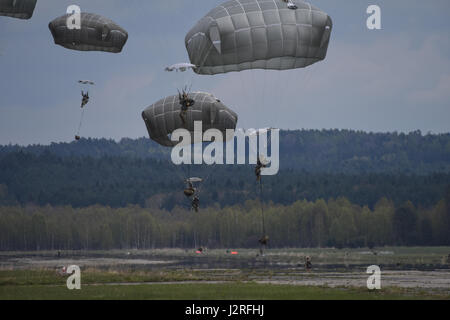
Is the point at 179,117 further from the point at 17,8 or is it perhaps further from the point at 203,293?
the point at 203,293

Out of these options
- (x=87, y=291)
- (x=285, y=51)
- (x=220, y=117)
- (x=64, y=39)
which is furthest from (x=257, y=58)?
(x=64, y=39)

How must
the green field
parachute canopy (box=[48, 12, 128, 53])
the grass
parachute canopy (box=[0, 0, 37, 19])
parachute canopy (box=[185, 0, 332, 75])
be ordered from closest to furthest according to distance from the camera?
the grass → the green field → parachute canopy (box=[185, 0, 332, 75]) → parachute canopy (box=[0, 0, 37, 19]) → parachute canopy (box=[48, 12, 128, 53])

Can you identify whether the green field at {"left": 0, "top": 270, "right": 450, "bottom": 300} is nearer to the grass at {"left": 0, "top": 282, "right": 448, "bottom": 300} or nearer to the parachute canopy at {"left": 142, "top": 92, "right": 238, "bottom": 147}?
the grass at {"left": 0, "top": 282, "right": 448, "bottom": 300}

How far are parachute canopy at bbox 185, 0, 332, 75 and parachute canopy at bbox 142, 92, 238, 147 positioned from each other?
9160 mm

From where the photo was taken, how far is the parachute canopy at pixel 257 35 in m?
40.3

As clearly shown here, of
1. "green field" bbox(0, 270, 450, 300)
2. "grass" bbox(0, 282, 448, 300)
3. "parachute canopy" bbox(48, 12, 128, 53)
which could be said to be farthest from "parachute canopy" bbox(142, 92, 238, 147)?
"grass" bbox(0, 282, 448, 300)

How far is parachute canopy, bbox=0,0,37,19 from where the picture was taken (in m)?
44.8

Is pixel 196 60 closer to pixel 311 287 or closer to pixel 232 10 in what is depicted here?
pixel 232 10

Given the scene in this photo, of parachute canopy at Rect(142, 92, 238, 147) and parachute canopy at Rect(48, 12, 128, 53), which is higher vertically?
parachute canopy at Rect(48, 12, 128, 53)

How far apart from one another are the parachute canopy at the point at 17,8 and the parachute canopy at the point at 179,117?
36.2 feet

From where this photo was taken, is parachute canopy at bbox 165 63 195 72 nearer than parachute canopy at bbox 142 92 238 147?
Yes
